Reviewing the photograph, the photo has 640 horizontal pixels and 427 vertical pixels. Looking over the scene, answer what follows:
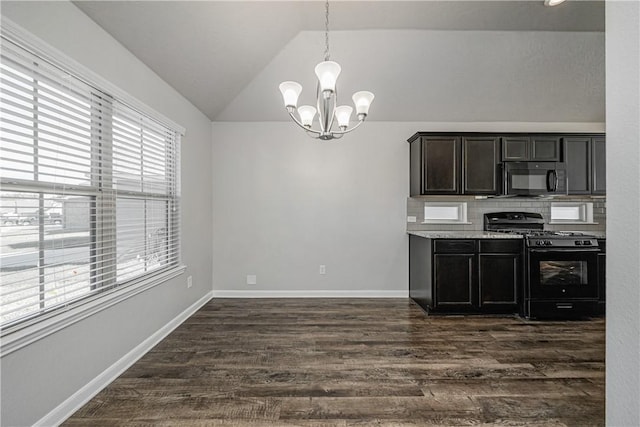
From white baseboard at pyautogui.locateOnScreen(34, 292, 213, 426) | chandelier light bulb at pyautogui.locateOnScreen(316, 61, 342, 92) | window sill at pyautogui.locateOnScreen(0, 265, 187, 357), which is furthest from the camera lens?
chandelier light bulb at pyautogui.locateOnScreen(316, 61, 342, 92)

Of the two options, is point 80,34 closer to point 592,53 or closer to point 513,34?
point 513,34

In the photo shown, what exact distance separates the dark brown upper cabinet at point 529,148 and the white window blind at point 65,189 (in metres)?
3.93

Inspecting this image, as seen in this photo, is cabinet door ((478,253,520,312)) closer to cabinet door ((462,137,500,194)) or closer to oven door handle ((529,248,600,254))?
Answer: oven door handle ((529,248,600,254))

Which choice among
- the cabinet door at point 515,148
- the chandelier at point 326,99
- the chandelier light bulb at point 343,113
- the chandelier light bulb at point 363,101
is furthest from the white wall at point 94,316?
the cabinet door at point 515,148

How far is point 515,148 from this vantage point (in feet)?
13.1

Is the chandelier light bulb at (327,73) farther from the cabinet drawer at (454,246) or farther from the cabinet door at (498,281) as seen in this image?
the cabinet door at (498,281)

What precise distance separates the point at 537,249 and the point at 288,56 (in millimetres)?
3453

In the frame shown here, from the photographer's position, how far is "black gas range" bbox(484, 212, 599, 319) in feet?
11.8

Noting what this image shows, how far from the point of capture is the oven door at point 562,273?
361cm

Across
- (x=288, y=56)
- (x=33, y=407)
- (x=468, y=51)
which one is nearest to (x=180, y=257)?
(x=33, y=407)

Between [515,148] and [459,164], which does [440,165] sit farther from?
[515,148]

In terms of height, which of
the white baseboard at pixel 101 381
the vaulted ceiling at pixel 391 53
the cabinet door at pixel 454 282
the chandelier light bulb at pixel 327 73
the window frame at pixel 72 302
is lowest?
the white baseboard at pixel 101 381

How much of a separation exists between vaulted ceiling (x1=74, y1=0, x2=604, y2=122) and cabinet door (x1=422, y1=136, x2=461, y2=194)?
58 centimetres

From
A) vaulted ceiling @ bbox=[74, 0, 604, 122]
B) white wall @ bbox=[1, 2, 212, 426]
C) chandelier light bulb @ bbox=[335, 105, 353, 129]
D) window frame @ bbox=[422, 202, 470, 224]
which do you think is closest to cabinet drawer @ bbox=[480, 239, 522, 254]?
window frame @ bbox=[422, 202, 470, 224]
